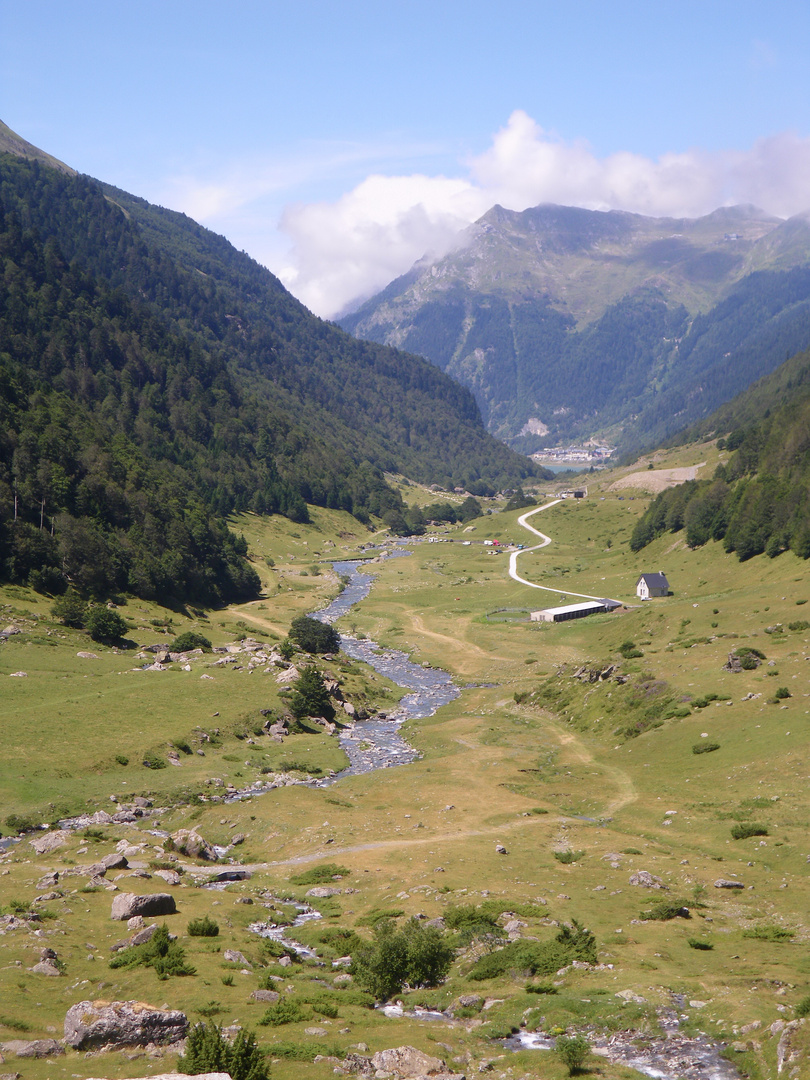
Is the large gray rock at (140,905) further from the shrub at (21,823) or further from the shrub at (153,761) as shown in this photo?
the shrub at (153,761)

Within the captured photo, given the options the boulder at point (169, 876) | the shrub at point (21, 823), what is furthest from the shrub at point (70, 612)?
the boulder at point (169, 876)

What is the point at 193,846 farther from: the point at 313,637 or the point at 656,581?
the point at 656,581

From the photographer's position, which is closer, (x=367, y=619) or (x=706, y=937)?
(x=706, y=937)

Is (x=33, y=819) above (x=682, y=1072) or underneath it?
underneath

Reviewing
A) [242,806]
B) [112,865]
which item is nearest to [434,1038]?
[112,865]

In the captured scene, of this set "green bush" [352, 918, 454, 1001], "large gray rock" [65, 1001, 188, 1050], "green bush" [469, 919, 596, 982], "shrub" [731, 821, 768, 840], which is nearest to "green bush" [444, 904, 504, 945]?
"green bush" [469, 919, 596, 982]

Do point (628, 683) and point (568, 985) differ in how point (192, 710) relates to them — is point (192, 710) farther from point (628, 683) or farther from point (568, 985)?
point (568, 985)
